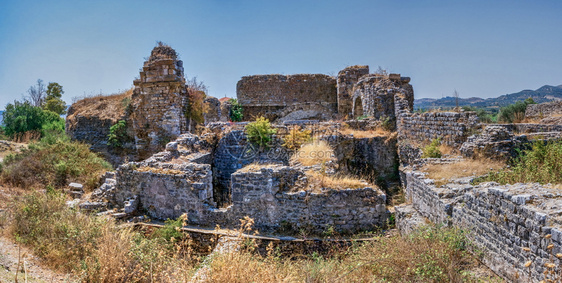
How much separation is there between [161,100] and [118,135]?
492cm

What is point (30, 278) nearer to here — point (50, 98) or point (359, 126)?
point (359, 126)

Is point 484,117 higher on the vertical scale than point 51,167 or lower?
higher

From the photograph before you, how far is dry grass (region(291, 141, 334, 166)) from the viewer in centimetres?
887

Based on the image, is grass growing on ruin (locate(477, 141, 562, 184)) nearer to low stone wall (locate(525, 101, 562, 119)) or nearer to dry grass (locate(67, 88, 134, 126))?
low stone wall (locate(525, 101, 562, 119))

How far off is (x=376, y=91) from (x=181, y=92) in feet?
26.0

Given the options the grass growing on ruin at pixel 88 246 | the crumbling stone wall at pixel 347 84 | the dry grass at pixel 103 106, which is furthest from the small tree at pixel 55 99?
the grass growing on ruin at pixel 88 246

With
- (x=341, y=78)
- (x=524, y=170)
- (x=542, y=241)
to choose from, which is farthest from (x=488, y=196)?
(x=341, y=78)

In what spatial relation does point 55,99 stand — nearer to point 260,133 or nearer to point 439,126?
point 260,133

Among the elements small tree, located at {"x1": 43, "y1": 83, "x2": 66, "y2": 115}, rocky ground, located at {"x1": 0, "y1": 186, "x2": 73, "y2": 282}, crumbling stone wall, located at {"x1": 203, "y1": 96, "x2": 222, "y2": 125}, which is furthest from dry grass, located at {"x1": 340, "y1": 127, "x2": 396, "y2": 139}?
small tree, located at {"x1": 43, "y1": 83, "x2": 66, "y2": 115}

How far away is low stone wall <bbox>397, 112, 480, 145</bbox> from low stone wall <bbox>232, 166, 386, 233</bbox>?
168 inches

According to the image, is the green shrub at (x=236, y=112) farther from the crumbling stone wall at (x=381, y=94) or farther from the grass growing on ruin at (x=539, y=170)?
the grass growing on ruin at (x=539, y=170)

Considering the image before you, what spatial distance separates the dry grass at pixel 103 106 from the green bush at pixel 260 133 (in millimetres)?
9127

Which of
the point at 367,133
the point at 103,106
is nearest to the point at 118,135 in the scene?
the point at 103,106

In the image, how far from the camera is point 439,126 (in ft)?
33.5
